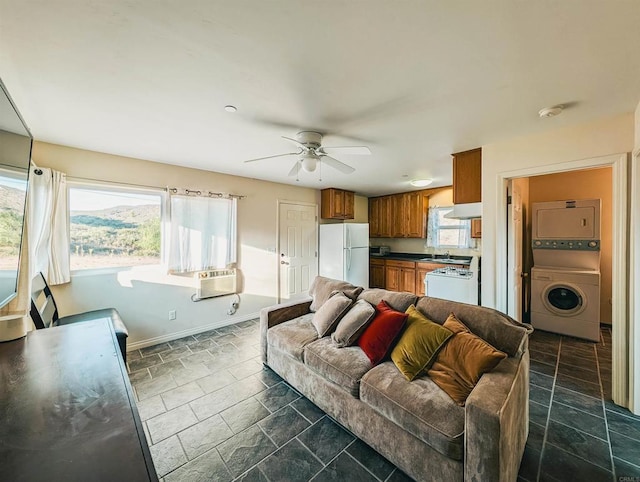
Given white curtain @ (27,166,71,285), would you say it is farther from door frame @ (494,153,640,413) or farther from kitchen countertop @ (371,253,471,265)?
kitchen countertop @ (371,253,471,265)

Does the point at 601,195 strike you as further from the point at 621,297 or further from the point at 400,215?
the point at 400,215

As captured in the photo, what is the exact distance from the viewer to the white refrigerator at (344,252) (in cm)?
492

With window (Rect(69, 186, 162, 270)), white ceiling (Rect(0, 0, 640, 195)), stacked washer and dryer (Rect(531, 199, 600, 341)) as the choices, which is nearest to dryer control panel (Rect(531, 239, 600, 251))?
stacked washer and dryer (Rect(531, 199, 600, 341))

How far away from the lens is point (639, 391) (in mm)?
1932

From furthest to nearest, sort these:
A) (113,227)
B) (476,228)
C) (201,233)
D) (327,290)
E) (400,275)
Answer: (400,275)
(476,228)
(201,233)
(113,227)
(327,290)

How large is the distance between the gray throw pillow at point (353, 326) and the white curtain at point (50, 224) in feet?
9.62

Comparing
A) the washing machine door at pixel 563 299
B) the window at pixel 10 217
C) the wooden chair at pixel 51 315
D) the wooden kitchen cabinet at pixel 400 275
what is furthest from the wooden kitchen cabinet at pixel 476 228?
the window at pixel 10 217

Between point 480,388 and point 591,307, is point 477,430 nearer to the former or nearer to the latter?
point 480,388

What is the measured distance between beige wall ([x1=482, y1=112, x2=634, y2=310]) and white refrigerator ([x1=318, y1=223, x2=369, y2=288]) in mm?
2505

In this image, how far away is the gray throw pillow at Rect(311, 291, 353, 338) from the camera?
2371 mm

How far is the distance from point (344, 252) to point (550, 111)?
343 cm

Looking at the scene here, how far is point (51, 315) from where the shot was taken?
2.50m

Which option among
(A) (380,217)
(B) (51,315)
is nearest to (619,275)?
(A) (380,217)

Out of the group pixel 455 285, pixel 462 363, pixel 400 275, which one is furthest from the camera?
pixel 400 275
